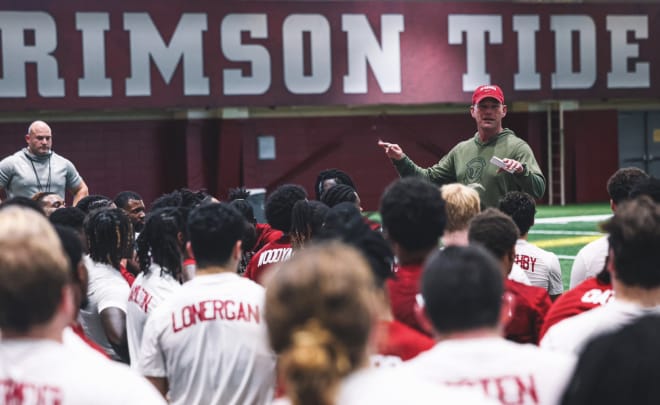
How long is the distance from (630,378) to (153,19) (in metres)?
20.2

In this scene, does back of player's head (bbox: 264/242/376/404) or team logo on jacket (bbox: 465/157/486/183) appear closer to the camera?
back of player's head (bbox: 264/242/376/404)

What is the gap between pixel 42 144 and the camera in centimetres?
1009

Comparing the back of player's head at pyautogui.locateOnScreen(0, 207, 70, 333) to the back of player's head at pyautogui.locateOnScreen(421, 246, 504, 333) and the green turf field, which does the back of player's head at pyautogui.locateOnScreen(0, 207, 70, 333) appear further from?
the green turf field

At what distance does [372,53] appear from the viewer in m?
23.1

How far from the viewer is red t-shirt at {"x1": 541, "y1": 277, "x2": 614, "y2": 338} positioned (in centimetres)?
412

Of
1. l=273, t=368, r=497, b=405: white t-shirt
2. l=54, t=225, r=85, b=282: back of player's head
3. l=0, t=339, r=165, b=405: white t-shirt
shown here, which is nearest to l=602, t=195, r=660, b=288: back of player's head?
l=273, t=368, r=497, b=405: white t-shirt

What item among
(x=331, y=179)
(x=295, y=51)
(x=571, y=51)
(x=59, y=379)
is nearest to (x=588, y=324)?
(x=59, y=379)

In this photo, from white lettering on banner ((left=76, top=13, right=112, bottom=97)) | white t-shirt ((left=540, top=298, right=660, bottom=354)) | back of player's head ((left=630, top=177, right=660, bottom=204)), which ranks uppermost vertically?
white lettering on banner ((left=76, top=13, right=112, bottom=97))

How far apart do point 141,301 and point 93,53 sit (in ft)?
55.4

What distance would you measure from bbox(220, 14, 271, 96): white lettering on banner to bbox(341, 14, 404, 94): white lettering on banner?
6.32ft

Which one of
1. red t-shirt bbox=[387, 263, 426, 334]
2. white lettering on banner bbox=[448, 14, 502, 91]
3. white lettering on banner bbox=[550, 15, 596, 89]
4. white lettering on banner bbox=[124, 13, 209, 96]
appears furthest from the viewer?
white lettering on banner bbox=[550, 15, 596, 89]

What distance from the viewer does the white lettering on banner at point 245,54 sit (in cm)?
2200

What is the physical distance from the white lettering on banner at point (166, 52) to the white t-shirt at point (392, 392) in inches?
776

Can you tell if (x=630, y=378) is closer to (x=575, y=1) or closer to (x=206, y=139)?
(x=206, y=139)
